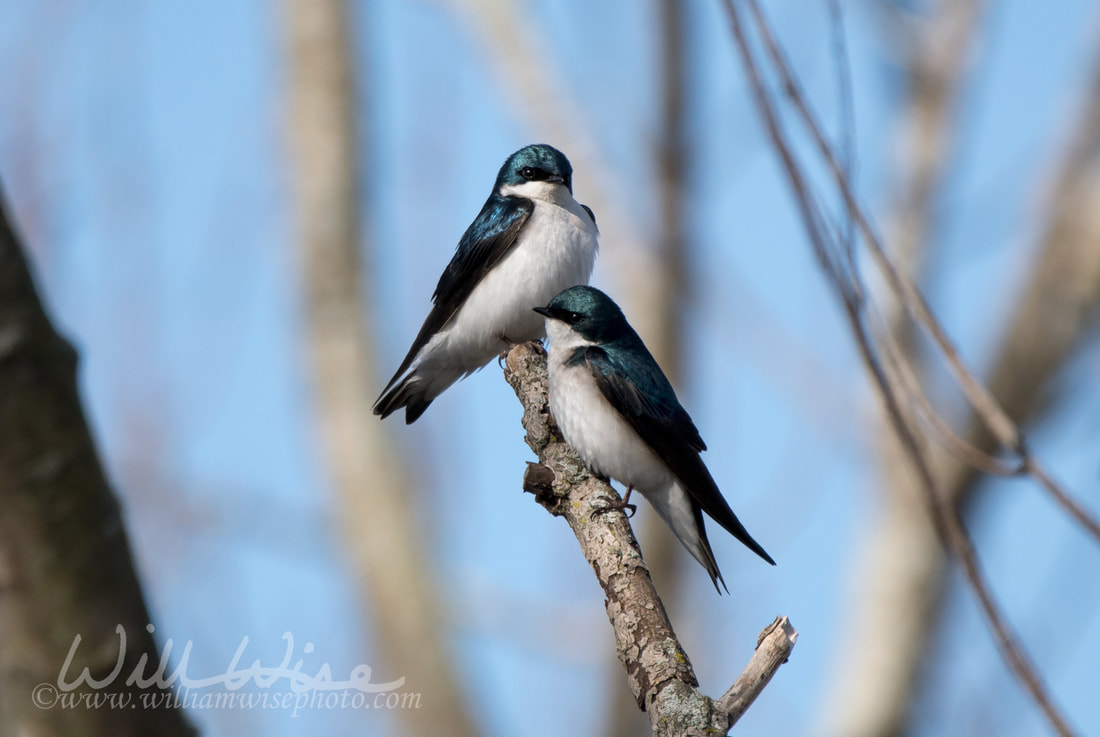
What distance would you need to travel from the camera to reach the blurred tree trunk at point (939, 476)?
7.00m

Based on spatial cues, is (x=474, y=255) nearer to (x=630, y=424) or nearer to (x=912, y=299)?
(x=630, y=424)

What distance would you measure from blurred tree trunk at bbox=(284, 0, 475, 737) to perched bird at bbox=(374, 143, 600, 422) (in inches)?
105

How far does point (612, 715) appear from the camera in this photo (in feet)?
22.7

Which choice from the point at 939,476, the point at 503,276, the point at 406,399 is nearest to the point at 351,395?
the point at 406,399

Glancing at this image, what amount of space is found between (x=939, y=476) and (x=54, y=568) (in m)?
6.07

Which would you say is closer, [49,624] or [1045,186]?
[49,624]

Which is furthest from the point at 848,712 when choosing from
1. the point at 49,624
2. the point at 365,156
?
the point at 49,624

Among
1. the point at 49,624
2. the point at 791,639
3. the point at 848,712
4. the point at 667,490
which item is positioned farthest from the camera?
the point at 848,712

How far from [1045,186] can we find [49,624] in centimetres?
731

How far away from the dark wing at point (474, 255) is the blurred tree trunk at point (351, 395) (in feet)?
9.22

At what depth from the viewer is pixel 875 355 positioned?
6.63ft

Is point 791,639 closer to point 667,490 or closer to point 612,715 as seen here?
point 667,490

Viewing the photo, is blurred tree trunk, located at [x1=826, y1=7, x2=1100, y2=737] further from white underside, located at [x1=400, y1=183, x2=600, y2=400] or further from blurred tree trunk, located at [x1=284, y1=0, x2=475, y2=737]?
white underside, located at [x1=400, y1=183, x2=600, y2=400]

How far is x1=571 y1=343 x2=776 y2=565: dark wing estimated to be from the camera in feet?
11.3
